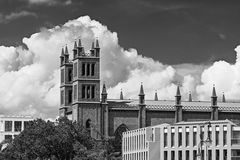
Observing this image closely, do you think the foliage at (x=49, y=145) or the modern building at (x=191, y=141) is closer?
the modern building at (x=191, y=141)

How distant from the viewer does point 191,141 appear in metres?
150

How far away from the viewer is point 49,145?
154000 mm

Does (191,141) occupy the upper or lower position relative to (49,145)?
upper

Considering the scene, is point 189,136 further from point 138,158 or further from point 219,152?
point 138,158

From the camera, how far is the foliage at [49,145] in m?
151

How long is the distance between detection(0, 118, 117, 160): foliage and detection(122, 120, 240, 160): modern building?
1101cm

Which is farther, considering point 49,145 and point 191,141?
point 49,145

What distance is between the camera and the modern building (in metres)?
144

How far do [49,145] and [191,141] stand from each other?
25204mm

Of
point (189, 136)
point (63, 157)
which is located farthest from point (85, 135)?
point (189, 136)

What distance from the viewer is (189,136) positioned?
151000mm

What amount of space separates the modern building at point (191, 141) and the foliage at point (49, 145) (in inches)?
434

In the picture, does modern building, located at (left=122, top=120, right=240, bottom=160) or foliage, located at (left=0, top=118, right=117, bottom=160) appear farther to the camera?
foliage, located at (left=0, top=118, right=117, bottom=160)

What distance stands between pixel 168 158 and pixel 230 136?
51.9ft
